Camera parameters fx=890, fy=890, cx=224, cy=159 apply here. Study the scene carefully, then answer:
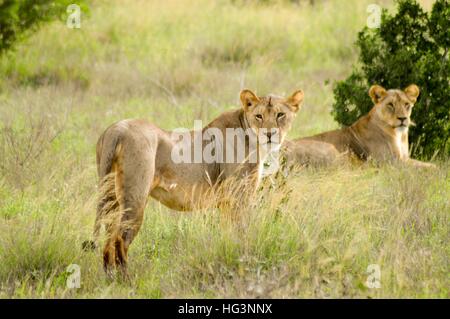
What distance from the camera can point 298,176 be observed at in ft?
22.6

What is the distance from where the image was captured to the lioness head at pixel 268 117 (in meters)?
5.52

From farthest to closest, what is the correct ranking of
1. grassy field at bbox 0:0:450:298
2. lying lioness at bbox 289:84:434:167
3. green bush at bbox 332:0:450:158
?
green bush at bbox 332:0:450:158, lying lioness at bbox 289:84:434:167, grassy field at bbox 0:0:450:298

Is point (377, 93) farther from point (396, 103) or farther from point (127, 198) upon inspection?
point (127, 198)

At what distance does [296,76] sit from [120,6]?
15.3 feet

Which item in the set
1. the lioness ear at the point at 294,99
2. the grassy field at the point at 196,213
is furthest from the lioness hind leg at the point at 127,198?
the lioness ear at the point at 294,99

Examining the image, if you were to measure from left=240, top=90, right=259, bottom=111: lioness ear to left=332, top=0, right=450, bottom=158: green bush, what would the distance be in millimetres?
2851

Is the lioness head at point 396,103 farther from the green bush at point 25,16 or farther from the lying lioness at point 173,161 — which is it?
the green bush at point 25,16

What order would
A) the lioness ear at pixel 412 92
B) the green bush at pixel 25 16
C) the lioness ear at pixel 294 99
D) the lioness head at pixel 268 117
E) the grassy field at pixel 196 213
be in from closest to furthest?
1. the grassy field at pixel 196 213
2. the lioness head at pixel 268 117
3. the lioness ear at pixel 294 99
4. the lioness ear at pixel 412 92
5. the green bush at pixel 25 16

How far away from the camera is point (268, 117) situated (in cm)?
554

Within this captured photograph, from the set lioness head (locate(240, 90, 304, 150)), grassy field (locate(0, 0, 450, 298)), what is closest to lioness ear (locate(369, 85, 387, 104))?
grassy field (locate(0, 0, 450, 298))

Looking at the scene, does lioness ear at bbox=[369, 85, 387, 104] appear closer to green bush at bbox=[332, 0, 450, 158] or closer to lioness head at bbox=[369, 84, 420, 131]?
lioness head at bbox=[369, 84, 420, 131]

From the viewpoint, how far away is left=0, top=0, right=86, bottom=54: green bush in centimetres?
1102

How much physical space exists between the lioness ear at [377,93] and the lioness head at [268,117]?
7.73 ft

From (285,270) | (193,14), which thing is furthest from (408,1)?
(193,14)
